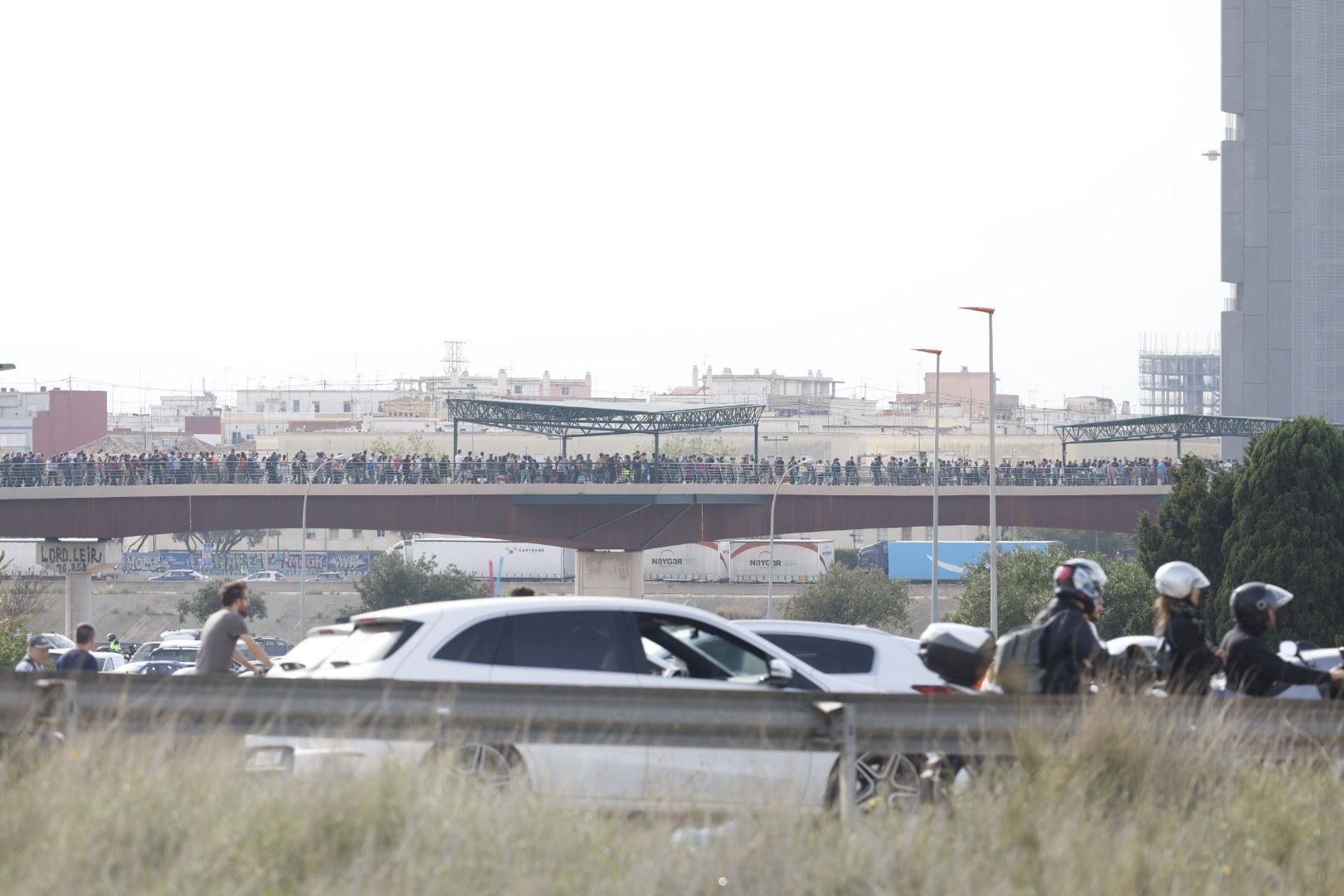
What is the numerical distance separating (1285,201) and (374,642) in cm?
10281

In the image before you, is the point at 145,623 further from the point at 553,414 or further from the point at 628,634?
the point at 628,634

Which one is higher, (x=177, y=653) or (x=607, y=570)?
(x=607, y=570)

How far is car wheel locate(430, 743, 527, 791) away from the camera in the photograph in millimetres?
7383

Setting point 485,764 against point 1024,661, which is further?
point 1024,661

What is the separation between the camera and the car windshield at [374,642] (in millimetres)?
9367

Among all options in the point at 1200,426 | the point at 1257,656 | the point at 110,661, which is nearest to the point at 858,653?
the point at 1257,656

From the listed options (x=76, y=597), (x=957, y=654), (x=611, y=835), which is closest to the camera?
(x=611, y=835)

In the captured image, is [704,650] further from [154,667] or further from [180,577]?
[180,577]

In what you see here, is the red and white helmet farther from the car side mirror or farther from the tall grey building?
the tall grey building

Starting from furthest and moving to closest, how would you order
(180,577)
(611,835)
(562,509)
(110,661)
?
(180,577) < (562,509) < (110,661) < (611,835)

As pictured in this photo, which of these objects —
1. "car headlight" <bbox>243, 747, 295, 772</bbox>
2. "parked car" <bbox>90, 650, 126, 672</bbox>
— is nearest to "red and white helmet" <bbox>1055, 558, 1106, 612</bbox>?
"car headlight" <bbox>243, 747, 295, 772</bbox>

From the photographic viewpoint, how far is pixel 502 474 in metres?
63.9

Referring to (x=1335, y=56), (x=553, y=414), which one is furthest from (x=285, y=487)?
(x=1335, y=56)

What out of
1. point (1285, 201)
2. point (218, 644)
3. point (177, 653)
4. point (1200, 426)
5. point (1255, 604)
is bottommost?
point (177, 653)
